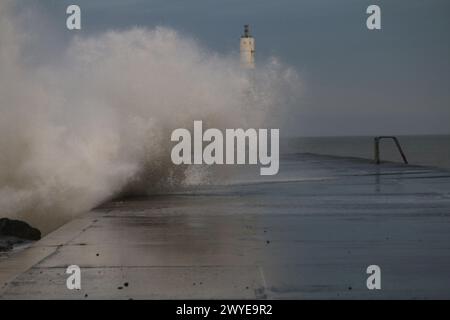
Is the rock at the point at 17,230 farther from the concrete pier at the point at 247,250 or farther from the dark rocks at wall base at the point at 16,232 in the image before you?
the concrete pier at the point at 247,250

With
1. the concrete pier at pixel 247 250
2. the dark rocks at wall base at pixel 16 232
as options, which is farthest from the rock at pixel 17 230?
the concrete pier at pixel 247 250

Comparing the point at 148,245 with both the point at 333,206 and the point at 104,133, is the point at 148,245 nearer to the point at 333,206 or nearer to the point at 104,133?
the point at 333,206

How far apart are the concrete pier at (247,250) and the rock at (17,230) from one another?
75 centimetres

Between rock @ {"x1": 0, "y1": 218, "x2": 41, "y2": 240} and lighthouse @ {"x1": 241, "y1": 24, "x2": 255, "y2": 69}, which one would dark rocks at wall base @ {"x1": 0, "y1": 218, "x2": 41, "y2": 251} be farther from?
lighthouse @ {"x1": 241, "y1": 24, "x2": 255, "y2": 69}

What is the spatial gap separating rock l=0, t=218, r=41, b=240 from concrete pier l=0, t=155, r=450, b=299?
755mm

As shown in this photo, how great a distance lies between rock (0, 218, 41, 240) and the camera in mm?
13273

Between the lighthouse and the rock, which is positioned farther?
the lighthouse

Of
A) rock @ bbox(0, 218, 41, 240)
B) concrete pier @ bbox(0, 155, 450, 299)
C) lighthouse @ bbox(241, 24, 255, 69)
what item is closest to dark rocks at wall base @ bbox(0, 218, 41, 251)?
rock @ bbox(0, 218, 41, 240)

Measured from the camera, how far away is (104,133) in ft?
64.2

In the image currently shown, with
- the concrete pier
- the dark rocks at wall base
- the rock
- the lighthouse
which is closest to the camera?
the concrete pier
